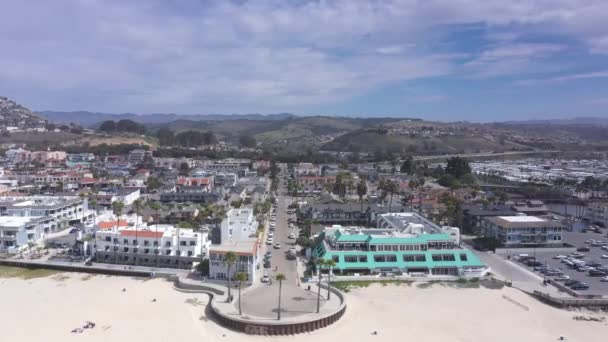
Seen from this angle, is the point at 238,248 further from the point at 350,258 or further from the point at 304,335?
the point at 304,335

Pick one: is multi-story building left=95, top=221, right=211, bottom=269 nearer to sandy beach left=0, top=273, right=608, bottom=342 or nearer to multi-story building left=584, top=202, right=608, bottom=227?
sandy beach left=0, top=273, right=608, bottom=342

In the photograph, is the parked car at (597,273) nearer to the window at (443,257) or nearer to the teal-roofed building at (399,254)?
the teal-roofed building at (399,254)

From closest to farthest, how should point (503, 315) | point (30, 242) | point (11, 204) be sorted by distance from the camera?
point (503, 315) → point (30, 242) → point (11, 204)

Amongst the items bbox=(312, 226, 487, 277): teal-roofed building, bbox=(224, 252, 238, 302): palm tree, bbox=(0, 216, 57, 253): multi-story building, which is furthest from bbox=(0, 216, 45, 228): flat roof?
bbox=(312, 226, 487, 277): teal-roofed building

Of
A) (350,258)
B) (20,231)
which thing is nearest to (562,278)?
(350,258)

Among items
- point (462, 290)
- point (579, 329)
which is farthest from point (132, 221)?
point (579, 329)

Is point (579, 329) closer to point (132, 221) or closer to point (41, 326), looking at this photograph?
point (41, 326)
